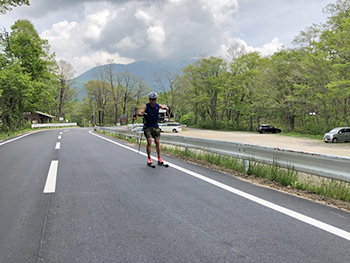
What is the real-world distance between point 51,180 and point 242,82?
153 ft

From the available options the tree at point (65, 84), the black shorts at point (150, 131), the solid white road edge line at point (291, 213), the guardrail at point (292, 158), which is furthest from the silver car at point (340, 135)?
the tree at point (65, 84)

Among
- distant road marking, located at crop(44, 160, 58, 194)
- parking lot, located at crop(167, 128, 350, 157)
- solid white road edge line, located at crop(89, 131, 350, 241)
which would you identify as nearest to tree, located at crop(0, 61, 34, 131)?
parking lot, located at crop(167, 128, 350, 157)

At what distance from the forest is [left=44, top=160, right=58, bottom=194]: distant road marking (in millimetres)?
22735

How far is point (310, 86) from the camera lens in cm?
2956

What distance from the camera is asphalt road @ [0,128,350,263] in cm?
241

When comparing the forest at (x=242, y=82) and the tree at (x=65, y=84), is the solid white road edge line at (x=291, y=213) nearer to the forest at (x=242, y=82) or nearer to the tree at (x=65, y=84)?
the forest at (x=242, y=82)

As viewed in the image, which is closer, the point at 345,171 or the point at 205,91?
the point at 345,171

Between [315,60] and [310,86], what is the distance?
3.72m

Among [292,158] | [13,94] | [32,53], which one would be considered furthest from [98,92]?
[292,158]

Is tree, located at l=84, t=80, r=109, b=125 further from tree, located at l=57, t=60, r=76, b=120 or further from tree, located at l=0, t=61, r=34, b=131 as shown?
tree, located at l=0, t=61, r=34, b=131

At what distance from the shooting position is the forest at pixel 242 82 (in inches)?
1048

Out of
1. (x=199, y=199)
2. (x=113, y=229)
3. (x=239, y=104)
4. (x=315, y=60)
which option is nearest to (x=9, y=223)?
(x=113, y=229)

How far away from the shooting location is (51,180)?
17.8 ft

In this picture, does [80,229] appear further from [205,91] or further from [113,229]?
[205,91]
